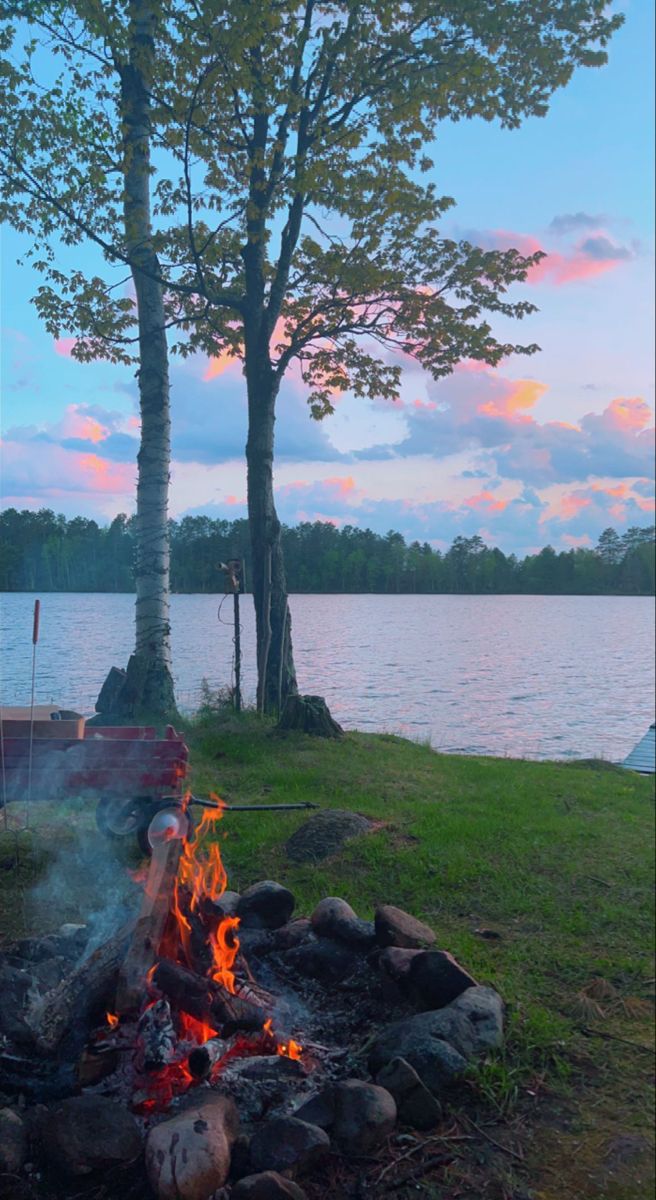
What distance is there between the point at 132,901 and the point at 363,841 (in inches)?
93.5

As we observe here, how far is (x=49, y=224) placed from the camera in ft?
38.7

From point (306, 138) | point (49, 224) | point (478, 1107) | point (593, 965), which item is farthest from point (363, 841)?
point (306, 138)

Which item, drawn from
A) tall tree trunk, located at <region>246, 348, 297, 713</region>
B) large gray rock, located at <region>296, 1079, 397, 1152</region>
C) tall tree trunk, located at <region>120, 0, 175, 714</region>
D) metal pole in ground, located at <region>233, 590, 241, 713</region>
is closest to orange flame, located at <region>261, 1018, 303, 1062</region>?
large gray rock, located at <region>296, 1079, 397, 1152</region>

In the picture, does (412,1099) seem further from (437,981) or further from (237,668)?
(237,668)

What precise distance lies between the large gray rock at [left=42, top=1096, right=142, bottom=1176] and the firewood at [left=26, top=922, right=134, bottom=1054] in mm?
514

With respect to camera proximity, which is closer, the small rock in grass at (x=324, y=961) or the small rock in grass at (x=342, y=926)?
the small rock in grass at (x=324, y=961)

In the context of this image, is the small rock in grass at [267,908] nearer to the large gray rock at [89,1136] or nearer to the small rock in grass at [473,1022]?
the small rock in grass at [473,1022]

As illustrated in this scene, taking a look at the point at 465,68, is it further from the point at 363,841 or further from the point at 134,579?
the point at 363,841

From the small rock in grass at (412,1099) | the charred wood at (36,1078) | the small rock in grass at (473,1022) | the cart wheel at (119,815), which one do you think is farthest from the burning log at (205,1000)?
the cart wheel at (119,815)

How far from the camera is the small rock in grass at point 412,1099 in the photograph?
381 cm

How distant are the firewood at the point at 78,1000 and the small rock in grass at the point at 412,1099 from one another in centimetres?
130

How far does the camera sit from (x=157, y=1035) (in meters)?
3.83

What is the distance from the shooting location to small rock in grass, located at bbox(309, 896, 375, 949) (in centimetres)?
516

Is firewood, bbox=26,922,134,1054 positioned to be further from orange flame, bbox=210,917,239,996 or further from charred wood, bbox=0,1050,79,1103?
orange flame, bbox=210,917,239,996
